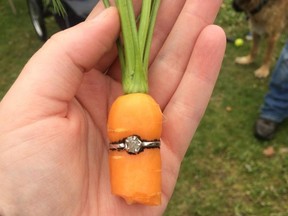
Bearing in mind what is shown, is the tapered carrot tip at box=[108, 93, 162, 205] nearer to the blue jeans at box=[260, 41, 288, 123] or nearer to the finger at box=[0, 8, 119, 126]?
the finger at box=[0, 8, 119, 126]

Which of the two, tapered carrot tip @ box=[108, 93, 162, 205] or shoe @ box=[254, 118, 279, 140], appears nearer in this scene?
tapered carrot tip @ box=[108, 93, 162, 205]

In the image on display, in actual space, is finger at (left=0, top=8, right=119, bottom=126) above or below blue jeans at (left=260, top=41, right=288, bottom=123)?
above

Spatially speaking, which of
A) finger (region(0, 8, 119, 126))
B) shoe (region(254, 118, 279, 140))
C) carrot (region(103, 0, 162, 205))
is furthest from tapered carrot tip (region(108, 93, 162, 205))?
shoe (region(254, 118, 279, 140))

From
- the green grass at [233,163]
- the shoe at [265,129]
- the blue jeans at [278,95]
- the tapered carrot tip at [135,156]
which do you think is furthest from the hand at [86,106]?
the shoe at [265,129]

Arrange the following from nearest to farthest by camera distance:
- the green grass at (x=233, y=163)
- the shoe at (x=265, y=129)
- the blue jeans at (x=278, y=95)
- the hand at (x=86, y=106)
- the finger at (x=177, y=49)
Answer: the hand at (x=86, y=106) → the finger at (x=177, y=49) → the green grass at (x=233, y=163) → the blue jeans at (x=278, y=95) → the shoe at (x=265, y=129)

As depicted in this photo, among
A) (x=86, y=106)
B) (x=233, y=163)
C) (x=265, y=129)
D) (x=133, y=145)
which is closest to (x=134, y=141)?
(x=133, y=145)

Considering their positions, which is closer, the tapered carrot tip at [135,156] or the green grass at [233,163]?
the tapered carrot tip at [135,156]

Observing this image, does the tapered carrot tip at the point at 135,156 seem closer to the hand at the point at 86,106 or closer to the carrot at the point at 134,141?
the carrot at the point at 134,141
